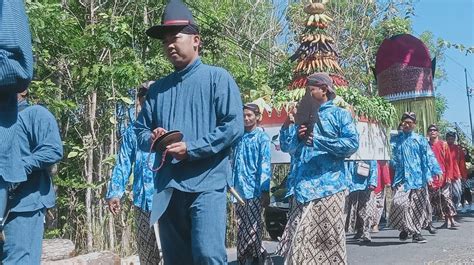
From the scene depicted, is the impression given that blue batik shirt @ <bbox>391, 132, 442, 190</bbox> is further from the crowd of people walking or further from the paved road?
the crowd of people walking

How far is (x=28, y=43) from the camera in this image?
12.7 feet

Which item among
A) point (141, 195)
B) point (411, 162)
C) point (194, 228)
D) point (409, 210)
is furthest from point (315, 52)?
point (194, 228)

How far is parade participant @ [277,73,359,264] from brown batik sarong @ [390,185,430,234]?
194 inches

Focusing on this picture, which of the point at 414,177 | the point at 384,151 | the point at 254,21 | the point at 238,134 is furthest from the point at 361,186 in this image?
the point at 254,21

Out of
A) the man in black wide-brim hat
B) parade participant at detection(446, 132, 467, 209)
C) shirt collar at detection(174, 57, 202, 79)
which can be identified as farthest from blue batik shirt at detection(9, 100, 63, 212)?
parade participant at detection(446, 132, 467, 209)

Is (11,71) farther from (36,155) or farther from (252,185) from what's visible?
(252,185)

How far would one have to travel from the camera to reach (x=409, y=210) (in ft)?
37.0

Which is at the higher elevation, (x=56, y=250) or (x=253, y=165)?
(x=253, y=165)

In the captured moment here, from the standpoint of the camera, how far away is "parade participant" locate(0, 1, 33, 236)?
3719mm

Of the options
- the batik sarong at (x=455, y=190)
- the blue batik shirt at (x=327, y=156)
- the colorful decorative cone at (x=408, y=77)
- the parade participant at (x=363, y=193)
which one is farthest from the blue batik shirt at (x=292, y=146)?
the batik sarong at (x=455, y=190)

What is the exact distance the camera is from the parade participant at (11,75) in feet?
12.2

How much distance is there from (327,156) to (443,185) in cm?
851

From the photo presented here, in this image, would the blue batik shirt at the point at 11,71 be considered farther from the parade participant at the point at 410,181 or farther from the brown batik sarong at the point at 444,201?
the brown batik sarong at the point at 444,201

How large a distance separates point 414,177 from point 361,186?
1.08m
